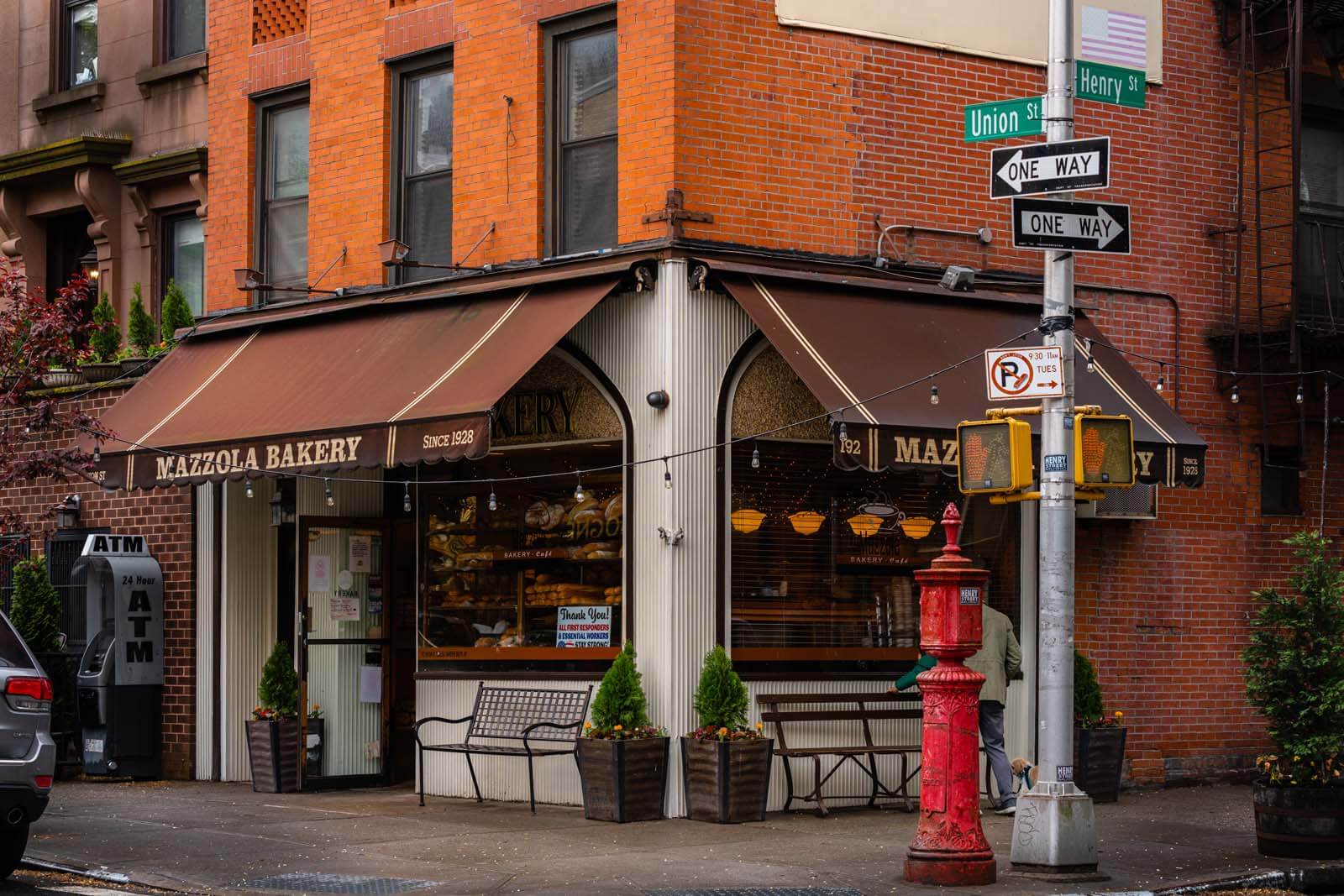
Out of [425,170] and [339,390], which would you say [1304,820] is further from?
[425,170]

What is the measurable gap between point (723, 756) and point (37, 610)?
811cm

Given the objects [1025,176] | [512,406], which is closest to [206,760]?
[512,406]

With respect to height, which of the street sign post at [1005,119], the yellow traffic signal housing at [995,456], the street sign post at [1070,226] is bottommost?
the yellow traffic signal housing at [995,456]

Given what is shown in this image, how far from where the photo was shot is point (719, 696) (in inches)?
571

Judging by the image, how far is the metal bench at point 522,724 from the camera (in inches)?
603

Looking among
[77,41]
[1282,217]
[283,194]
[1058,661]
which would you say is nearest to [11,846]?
[1058,661]

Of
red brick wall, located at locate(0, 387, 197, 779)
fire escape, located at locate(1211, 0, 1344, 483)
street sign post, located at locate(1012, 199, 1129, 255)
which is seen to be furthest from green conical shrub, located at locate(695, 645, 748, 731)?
red brick wall, located at locate(0, 387, 197, 779)

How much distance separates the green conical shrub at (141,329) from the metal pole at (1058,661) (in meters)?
10.7

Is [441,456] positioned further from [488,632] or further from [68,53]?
[68,53]

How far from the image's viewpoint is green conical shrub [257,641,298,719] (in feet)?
56.9

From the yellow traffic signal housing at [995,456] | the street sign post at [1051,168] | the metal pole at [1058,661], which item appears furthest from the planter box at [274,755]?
the street sign post at [1051,168]

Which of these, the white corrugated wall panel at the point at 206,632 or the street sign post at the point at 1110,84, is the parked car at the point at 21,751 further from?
the street sign post at the point at 1110,84

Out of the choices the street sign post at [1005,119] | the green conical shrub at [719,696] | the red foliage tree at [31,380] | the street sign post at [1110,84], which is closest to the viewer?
the street sign post at [1005,119]

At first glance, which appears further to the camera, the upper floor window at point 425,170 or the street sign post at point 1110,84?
the upper floor window at point 425,170
